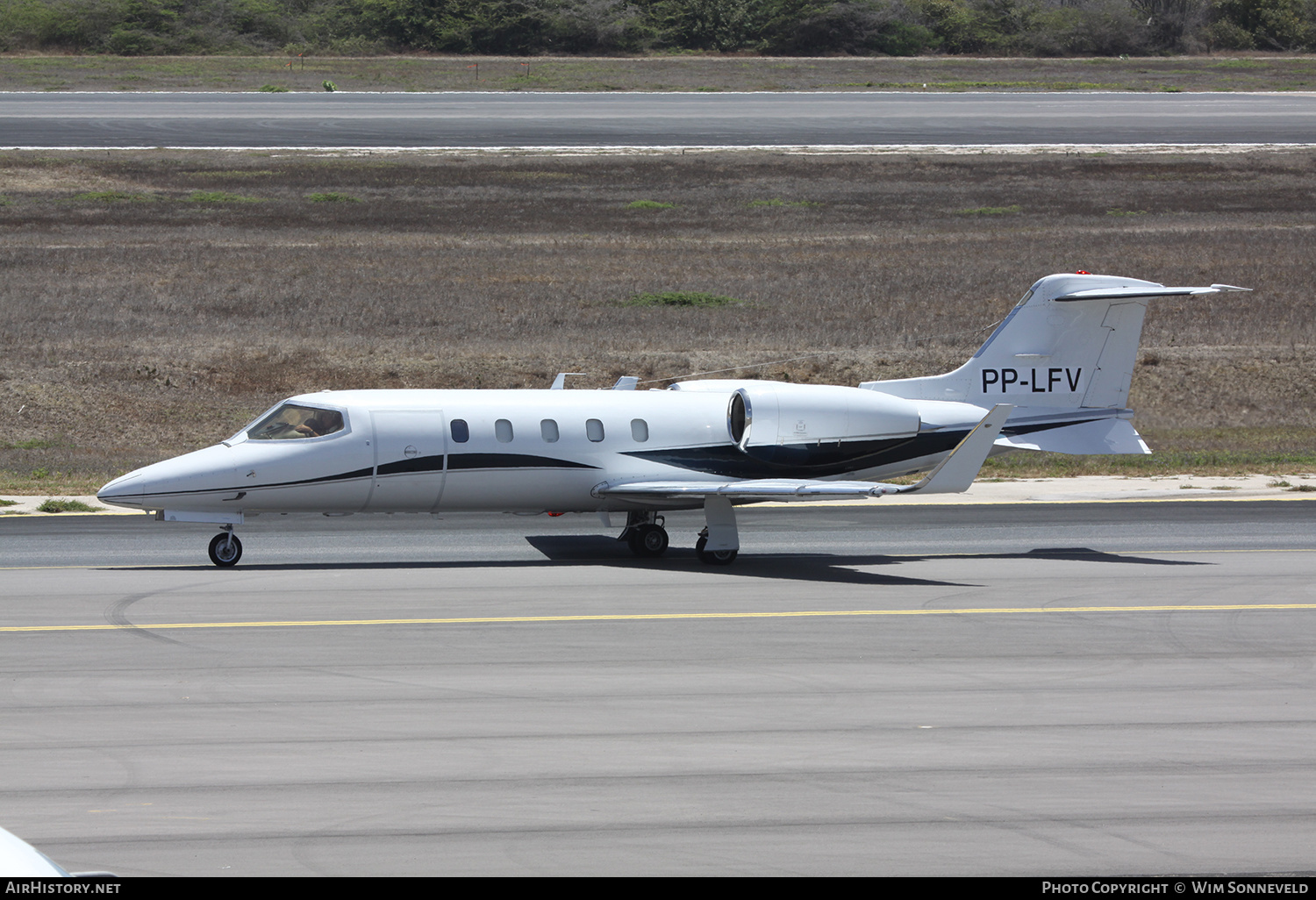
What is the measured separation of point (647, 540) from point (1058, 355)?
7819mm

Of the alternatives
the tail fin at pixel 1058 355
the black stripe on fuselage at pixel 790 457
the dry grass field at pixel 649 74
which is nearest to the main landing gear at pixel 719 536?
the black stripe on fuselage at pixel 790 457

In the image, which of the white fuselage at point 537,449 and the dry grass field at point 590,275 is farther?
the dry grass field at point 590,275

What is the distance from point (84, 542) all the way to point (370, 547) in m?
4.52

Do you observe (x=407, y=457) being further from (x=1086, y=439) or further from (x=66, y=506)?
(x=1086, y=439)

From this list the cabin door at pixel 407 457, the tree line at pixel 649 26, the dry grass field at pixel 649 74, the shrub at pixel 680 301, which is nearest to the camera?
the cabin door at pixel 407 457

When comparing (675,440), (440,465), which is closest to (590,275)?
(675,440)

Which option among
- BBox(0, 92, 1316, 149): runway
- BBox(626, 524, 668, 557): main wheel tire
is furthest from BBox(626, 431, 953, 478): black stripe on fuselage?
BBox(0, 92, 1316, 149): runway

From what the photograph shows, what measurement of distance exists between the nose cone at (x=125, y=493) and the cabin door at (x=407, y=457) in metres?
3.21

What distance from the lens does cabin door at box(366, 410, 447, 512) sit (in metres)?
20.5

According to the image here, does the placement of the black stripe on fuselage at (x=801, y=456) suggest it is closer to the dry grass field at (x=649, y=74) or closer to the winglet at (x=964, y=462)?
→ the winglet at (x=964, y=462)

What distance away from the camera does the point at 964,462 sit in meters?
19.7

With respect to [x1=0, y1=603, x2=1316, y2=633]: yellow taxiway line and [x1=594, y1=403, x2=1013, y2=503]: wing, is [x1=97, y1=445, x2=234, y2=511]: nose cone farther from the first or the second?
[x1=594, y1=403, x2=1013, y2=503]: wing

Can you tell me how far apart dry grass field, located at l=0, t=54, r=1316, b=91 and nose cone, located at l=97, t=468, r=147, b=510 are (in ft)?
252

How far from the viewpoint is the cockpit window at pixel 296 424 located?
66.5ft
